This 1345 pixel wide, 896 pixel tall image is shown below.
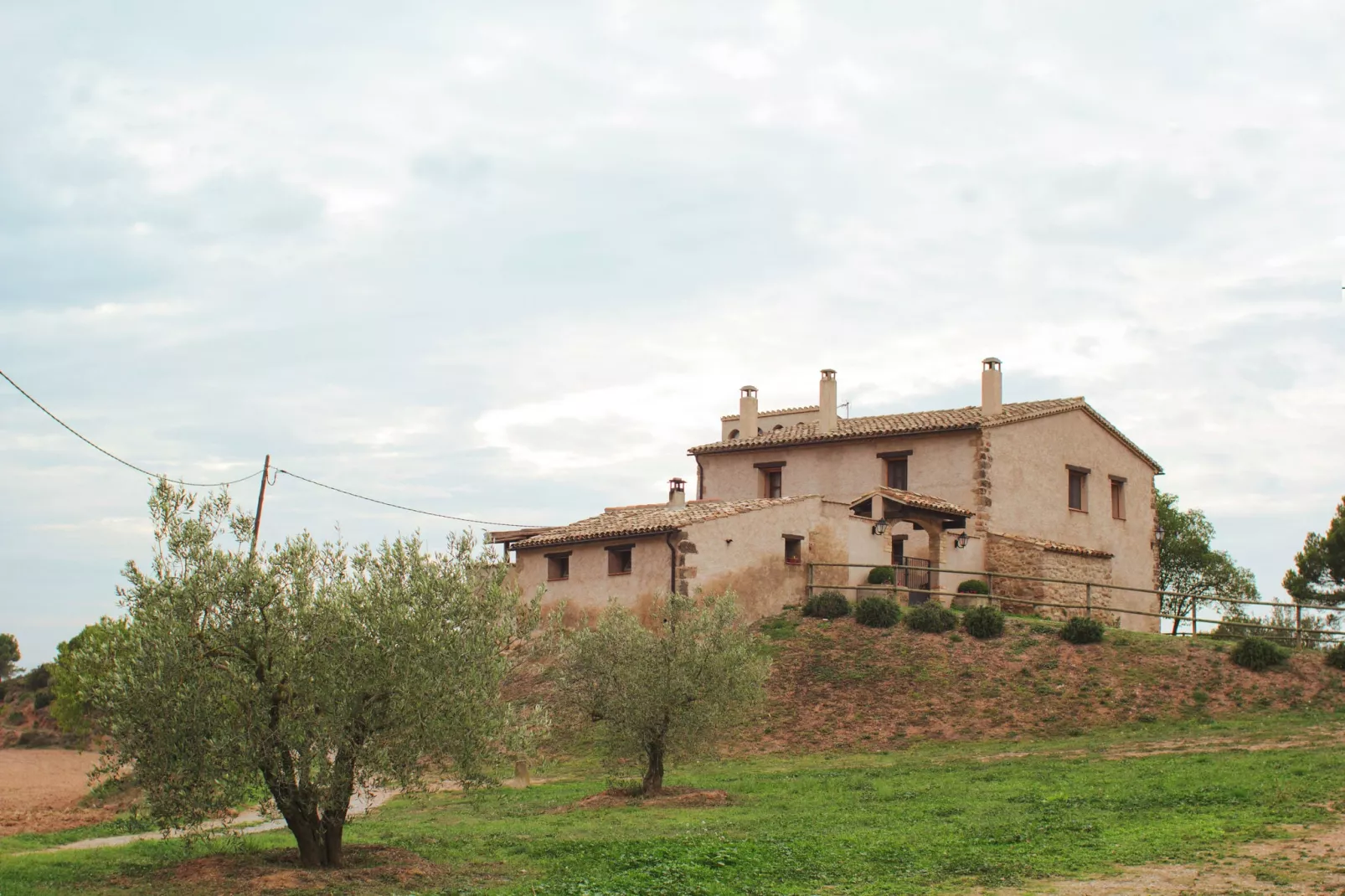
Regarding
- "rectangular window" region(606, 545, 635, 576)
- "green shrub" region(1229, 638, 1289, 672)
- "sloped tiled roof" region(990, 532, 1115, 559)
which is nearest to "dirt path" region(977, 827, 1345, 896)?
"green shrub" region(1229, 638, 1289, 672)

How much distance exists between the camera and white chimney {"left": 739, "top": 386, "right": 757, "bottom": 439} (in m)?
46.4

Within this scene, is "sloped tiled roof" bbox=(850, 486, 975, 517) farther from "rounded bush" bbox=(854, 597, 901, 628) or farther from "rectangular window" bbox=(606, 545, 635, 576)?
"rectangular window" bbox=(606, 545, 635, 576)

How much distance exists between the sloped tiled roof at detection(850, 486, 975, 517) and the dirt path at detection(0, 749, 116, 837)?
74.6 ft

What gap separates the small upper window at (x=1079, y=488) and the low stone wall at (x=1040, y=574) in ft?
10.8

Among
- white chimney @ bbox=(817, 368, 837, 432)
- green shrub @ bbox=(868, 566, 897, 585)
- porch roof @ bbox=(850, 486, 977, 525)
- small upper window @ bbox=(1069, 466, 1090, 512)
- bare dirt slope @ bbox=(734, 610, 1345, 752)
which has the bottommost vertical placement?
bare dirt slope @ bbox=(734, 610, 1345, 752)

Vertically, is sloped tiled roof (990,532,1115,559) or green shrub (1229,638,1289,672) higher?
sloped tiled roof (990,532,1115,559)

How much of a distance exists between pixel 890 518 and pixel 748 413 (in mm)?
10389

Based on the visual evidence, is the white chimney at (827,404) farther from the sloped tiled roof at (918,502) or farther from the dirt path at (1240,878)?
the dirt path at (1240,878)

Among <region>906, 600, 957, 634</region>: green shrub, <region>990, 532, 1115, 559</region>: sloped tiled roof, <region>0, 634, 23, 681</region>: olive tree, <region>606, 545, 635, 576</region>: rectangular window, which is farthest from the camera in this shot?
<region>0, 634, 23, 681</region>: olive tree

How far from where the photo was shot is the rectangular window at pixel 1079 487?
4272cm

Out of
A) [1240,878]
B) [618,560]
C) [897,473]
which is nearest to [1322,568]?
A: [897,473]

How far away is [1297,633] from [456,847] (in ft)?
75.7

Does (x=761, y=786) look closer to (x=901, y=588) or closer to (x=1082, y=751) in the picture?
(x=1082, y=751)

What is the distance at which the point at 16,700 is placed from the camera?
54.3 metres
